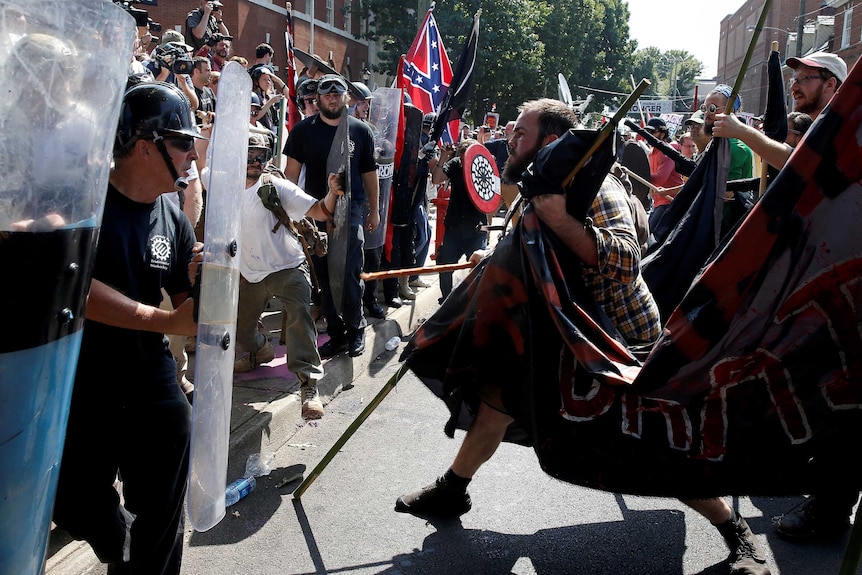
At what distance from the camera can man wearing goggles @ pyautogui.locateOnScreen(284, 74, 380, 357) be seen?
5.39 metres

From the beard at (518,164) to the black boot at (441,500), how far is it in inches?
53.5

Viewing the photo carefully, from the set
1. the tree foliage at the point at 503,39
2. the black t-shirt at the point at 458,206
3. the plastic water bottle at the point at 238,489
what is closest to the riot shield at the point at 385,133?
the black t-shirt at the point at 458,206

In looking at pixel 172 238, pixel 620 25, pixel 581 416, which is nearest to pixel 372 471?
pixel 581 416

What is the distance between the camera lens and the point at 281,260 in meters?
4.57

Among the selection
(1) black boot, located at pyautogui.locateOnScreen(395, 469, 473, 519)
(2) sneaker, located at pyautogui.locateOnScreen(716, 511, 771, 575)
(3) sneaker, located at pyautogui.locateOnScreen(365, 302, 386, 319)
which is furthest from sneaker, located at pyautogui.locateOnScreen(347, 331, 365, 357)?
(2) sneaker, located at pyautogui.locateOnScreen(716, 511, 771, 575)

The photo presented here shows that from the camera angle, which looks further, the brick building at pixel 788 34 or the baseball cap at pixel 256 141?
the brick building at pixel 788 34

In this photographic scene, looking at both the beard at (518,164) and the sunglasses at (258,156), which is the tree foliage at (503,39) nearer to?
the sunglasses at (258,156)

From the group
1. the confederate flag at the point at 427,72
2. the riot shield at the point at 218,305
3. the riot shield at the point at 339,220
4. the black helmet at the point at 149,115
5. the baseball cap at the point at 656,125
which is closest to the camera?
the riot shield at the point at 218,305

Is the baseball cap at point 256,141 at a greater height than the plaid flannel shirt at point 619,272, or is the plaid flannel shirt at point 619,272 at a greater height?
the baseball cap at point 256,141

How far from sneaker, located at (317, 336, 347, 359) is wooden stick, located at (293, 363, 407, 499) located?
1.84 metres

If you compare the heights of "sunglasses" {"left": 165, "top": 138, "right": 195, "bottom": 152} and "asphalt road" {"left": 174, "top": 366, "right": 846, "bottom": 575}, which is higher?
"sunglasses" {"left": 165, "top": 138, "right": 195, "bottom": 152}

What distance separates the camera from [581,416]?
8.75ft

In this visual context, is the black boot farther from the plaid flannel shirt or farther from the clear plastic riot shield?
the clear plastic riot shield

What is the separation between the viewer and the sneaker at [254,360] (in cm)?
523
